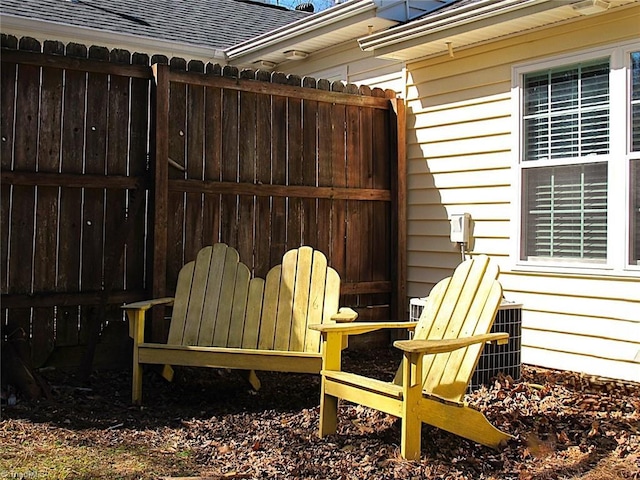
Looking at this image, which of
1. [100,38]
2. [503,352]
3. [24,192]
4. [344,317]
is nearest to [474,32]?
[503,352]

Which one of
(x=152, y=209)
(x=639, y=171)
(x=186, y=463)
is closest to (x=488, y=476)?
(x=186, y=463)

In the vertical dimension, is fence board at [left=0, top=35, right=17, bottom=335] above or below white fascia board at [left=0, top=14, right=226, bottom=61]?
below

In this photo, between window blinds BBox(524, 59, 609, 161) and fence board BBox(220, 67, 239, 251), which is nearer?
window blinds BBox(524, 59, 609, 161)

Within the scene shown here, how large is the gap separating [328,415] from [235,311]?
1341 millimetres

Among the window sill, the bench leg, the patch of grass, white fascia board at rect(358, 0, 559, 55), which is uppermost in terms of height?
white fascia board at rect(358, 0, 559, 55)

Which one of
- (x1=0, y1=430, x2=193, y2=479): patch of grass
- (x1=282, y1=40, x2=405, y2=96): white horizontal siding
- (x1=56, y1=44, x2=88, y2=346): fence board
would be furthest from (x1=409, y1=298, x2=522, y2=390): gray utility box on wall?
(x1=282, y1=40, x2=405, y2=96): white horizontal siding

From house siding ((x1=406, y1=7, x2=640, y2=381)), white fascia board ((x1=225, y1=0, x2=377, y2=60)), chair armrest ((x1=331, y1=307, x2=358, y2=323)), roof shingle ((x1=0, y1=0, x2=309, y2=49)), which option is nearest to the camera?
chair armrest ((x1=331, y1=307, x2=358, y2=323))

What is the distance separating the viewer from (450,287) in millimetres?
4145

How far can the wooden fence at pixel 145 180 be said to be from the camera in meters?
5.09

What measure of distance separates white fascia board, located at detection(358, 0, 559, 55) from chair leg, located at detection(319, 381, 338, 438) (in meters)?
3.24

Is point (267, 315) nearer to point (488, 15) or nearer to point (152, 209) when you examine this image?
point (152, 209)

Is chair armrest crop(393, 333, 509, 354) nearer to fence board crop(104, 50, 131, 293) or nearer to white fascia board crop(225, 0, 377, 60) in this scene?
fence board crop(104, 50, 131, 293)

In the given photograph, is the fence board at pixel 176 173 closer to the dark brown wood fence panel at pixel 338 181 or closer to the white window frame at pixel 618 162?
the dark brown wood fence panel at pixel 338 181

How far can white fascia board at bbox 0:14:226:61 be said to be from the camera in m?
7.79
